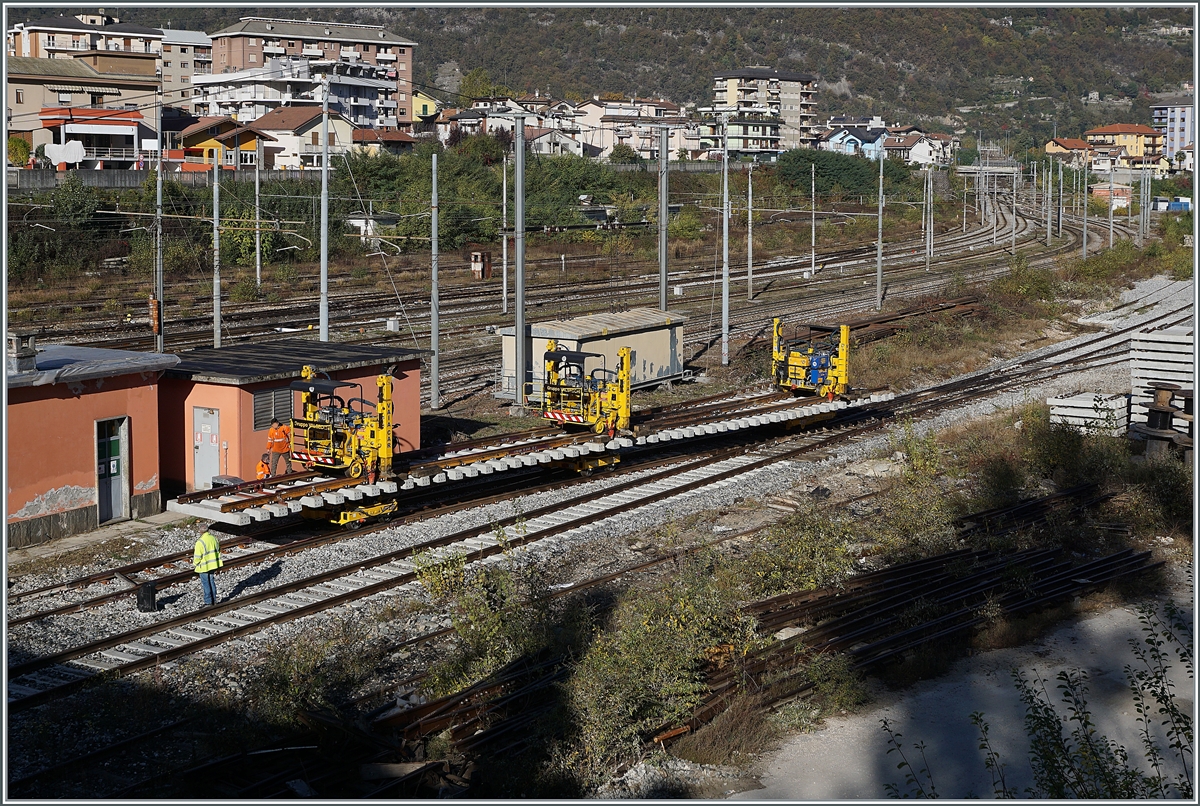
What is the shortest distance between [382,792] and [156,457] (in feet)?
37.3

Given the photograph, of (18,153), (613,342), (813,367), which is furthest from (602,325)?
(18,153)

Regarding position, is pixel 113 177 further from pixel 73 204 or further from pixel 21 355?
pixel 21 355

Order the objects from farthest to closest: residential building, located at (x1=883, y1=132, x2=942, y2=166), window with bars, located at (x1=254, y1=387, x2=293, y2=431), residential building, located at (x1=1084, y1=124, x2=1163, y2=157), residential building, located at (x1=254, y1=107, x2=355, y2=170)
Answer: residential building, located at (x1=1084, y1=124, x2=1163, y2=157) → residential building, located at (x1=883, y1=132, x2=942, y2=166) → residential building, located at (x1=254, y1=107, x2=355, y2=170) → window with bars, located at (x1=254, y1=387, x2=293, y2=431)

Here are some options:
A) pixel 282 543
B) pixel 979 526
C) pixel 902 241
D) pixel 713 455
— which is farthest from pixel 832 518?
pixel 902 241

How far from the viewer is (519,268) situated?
88.7 feet

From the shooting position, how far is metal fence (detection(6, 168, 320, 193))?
179 ft

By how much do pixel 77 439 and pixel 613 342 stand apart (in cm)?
1281

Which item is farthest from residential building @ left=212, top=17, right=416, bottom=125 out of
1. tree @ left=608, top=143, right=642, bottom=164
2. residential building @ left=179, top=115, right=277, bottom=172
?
residential building @ left=179, top=115, right=277, bottom=172

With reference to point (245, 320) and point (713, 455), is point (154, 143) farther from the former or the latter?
point (713, 455)

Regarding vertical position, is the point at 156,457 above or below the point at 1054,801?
above

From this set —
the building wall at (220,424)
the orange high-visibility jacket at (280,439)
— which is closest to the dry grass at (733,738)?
the orange high-visibility jacket at (280,439)

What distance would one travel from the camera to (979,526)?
67.2 ft

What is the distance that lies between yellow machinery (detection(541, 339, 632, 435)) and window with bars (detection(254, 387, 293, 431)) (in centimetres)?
505

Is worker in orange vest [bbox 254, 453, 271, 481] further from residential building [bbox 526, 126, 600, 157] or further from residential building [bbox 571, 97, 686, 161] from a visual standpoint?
residential building [bbox 571, 97, 686, 161]
